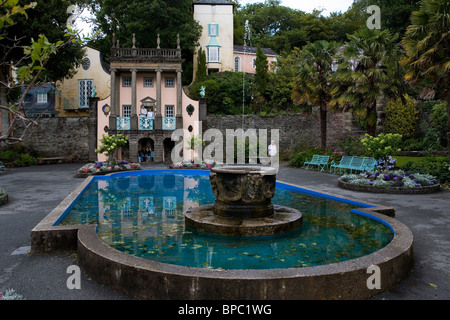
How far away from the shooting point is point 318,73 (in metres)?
22.4

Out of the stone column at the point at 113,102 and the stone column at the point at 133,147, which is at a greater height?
the stone column at the point at 113,102

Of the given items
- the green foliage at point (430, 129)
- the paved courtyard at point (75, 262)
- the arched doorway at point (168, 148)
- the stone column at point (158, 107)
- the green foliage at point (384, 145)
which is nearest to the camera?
the paved courtyard at point (75, 262)

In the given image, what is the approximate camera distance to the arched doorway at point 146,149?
94.3 ft

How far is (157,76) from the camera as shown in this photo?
1109 inches

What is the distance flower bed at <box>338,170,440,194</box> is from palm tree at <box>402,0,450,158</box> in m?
3.12

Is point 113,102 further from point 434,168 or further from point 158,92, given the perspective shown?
point 434,168

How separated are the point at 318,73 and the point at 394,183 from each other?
12.4m

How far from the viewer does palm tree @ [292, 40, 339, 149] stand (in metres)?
22.1

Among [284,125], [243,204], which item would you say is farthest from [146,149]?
[243,204]

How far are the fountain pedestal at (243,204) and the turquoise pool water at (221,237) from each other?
8.9 inches

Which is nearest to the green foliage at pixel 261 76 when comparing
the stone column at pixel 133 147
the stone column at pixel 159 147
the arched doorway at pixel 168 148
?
the arched doorway at pixel 168 148

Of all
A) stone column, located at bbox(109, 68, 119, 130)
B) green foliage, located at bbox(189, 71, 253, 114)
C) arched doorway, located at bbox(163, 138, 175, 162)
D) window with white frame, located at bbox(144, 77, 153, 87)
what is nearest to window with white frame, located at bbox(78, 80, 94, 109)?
stone column, located at bbox(109, 68, 119, 130)

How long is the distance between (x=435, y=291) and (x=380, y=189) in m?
8.11

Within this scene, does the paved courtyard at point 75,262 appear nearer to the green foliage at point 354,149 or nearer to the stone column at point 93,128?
the green foliage at point 354,149
